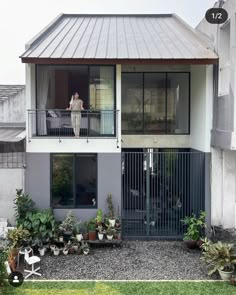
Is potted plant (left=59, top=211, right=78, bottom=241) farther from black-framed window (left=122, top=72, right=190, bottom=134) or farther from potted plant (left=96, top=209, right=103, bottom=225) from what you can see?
black-framed window (left=122, top=72, right=190, bottom=134)

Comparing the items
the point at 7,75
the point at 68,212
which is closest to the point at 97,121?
the point at 68,212

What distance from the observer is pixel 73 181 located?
14.3m

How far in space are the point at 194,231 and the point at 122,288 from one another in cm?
427

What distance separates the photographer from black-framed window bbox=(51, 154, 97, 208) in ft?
46.9

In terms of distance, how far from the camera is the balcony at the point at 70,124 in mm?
14570

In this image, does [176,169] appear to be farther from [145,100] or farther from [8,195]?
[8,195]

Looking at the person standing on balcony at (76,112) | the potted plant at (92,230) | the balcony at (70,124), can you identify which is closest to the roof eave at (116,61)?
the person standing on balcony at (76,112)

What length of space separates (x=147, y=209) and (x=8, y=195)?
5337 millimetres

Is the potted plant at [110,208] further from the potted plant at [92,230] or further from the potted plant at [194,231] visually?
the potted plant at [194,231]

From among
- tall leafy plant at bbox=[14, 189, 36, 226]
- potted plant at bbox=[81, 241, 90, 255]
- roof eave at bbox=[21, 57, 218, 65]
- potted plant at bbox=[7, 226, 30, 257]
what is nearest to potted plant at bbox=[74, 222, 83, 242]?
potted plant at bbox=[81, 241, 90, 255]

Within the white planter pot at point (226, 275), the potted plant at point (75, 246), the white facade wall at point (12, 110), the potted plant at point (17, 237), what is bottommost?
the white planter pot at point (226, 275)

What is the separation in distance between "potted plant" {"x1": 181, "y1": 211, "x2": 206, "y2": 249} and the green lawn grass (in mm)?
2983

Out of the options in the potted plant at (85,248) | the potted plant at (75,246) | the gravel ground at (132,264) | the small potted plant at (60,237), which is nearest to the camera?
the gravel ground at (132,264)

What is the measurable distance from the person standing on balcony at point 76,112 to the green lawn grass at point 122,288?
19.0 ft
